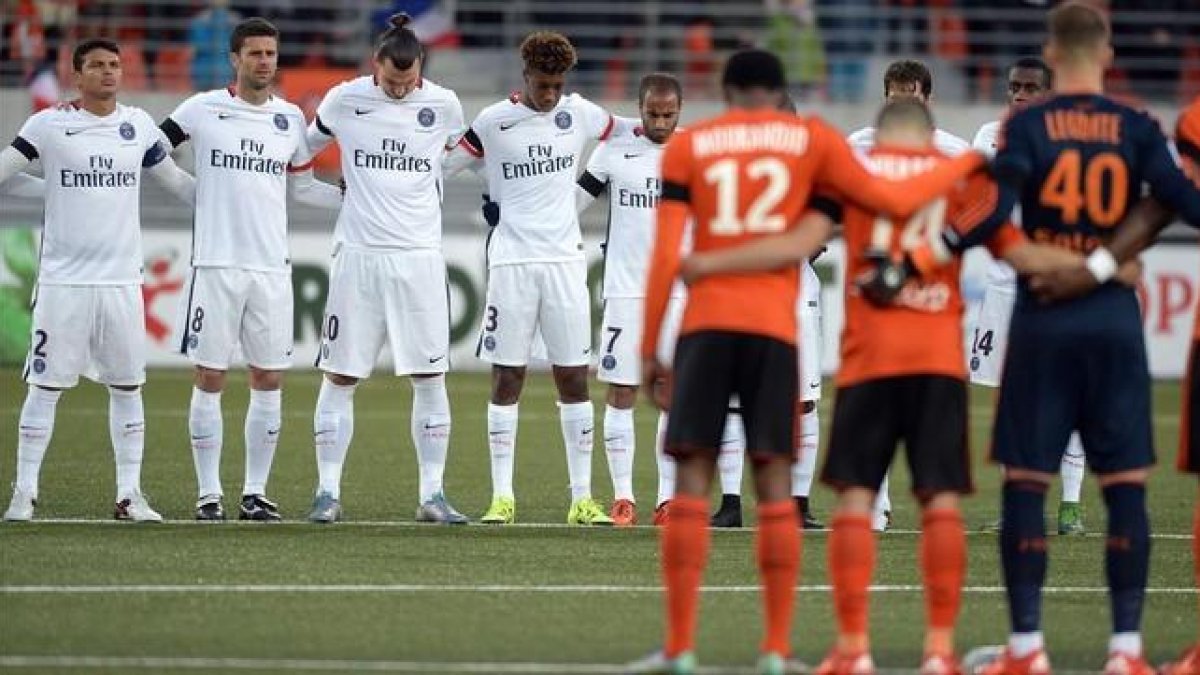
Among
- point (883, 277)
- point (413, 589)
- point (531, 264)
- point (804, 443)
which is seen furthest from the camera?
point (804, 443)

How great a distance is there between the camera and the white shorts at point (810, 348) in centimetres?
1393

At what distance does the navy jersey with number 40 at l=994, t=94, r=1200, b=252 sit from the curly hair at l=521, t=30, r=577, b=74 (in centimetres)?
479

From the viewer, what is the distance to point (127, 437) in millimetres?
13703

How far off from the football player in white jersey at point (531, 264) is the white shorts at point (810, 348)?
1250 millimetres

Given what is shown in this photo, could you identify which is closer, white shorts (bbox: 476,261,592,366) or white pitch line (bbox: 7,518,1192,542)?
white pitch line (bbox: 7,518,1192,542)

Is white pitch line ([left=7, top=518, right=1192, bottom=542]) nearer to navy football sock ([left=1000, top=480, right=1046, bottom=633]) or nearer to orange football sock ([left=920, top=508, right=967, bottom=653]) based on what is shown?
navy football sock ([left=1000, top=480, right=1046, bottom=633])

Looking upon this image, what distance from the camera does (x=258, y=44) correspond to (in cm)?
1366

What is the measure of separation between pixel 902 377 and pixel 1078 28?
4.93ft

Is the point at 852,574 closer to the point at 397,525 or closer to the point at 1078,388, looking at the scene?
the point at 1078,388

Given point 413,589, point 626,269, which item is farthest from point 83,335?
point 413,589

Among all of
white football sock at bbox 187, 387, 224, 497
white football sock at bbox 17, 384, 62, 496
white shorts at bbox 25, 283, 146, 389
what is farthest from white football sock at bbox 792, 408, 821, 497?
white football sock at bbox 17, 384, 62, 496

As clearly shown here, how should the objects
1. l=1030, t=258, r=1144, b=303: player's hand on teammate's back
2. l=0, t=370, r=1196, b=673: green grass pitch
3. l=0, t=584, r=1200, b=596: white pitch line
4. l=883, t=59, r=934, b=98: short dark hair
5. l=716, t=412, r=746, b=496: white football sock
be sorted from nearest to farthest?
1. l=1030, t=258, r=1144, b=303: player's hand on teammate's back
2. l=0, t=370, r=1196, b=673: green grass pitch
3. l=0, t=584, r=1200, b=596: white pitch line
4. l=883, t=59, r=934, b=98: short dark hair
5. l=716, t=412, r=746, b=496: white football sock

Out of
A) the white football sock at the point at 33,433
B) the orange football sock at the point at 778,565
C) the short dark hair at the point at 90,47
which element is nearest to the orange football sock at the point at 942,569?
the orange football sock at the point at 778,565

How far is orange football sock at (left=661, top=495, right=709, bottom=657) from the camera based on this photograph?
8562mm
